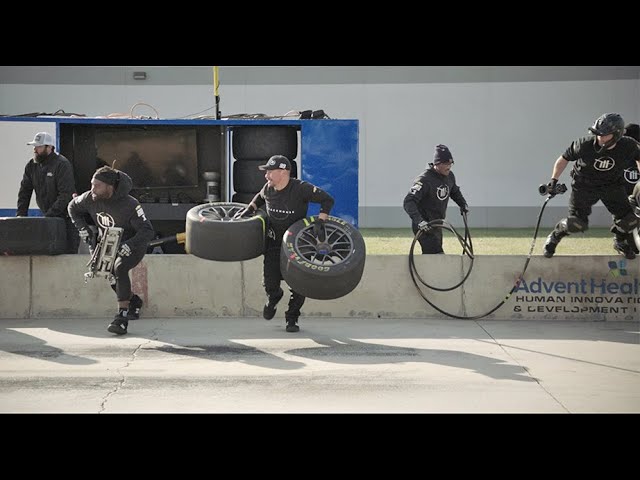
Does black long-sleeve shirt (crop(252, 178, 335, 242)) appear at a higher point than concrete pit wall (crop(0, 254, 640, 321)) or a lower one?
higher

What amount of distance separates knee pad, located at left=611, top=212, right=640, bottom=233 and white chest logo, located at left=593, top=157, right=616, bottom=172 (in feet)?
2.30

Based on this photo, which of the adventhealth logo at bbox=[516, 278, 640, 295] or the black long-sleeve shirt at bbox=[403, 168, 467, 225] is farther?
the black long-sleeve shirt at bbox=[403, 168, 467, 225]

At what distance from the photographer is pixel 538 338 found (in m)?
10.3

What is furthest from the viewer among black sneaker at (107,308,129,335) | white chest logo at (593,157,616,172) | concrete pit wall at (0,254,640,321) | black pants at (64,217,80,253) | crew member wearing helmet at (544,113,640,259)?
black pants at (64,217,80,253)

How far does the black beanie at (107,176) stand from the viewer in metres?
10.4

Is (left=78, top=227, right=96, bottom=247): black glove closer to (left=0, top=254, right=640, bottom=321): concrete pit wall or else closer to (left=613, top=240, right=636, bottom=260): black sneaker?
(left=0, top=254, right=640, bottom=321): concrete pit wall

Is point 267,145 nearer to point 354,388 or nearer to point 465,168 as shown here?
point 354,388

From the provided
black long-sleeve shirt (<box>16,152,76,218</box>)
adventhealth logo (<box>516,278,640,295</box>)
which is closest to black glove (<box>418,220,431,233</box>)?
adventhealth logo (<box>516,278,640,295</box>)

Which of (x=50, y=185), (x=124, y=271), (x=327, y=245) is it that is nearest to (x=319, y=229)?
(x=327, y=245)

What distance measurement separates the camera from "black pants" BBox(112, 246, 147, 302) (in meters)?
10.5

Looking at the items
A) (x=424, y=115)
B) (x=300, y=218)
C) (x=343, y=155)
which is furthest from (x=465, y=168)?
(x=300, y=218)

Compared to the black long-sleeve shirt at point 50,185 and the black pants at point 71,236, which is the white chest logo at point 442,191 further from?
the black pants at point 71,236

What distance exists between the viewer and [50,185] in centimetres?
1249

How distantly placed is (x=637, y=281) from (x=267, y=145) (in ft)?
23.4
